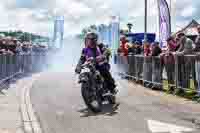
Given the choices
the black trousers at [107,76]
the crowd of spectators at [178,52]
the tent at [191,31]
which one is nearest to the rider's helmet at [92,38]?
the black trousers at [107,76]

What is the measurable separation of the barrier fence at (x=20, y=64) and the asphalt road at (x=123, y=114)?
2977 mm

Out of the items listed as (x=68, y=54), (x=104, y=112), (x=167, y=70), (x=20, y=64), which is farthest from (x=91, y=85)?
(x=68, y=54)

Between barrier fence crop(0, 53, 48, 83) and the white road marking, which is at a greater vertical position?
barrier fence crop(0, 53, 48, 83)

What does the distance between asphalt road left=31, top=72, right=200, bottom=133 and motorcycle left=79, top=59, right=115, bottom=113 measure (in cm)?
24

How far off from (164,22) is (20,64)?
758 cm

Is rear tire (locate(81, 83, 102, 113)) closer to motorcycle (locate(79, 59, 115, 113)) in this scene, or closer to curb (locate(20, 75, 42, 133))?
motorcycle (locate(79, 59, 115, 113))

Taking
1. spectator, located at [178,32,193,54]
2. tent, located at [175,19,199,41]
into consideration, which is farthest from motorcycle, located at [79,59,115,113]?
tent, located at [175,19,199,41]

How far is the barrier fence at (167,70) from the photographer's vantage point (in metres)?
12.5

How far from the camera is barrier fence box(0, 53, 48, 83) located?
54.7 ft

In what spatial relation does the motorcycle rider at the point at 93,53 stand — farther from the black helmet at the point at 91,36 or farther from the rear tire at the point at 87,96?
the rear tire at the point at 87,96

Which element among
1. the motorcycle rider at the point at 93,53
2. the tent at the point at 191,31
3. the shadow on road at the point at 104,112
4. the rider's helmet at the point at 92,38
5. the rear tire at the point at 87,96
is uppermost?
the tent at the point at 191,31

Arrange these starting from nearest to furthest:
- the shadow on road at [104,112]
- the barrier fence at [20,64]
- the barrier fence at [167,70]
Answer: the shadow on road at [104,112] → the barrier fence at [167,70] → the barrier fence at [20,64]

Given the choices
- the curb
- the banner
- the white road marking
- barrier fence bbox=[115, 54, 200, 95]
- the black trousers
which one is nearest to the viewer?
the white road marking

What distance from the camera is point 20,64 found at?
22547 mm
